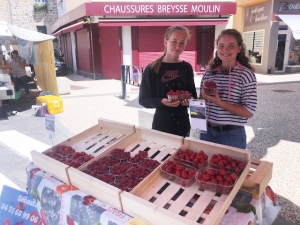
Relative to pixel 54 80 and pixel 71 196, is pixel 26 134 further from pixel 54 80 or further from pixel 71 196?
pixel 71 196

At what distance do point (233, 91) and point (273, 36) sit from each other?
13.3m

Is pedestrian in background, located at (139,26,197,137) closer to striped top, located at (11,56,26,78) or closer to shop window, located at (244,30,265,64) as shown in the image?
striped top, located at (11,56,26,78)

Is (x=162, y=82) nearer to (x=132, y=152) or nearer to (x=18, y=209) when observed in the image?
(x=132, y=152)

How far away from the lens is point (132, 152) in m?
1.96

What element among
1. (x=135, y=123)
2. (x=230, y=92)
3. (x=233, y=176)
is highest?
(x=230, y=92)

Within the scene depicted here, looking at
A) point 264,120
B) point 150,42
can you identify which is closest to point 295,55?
A: point 150,42

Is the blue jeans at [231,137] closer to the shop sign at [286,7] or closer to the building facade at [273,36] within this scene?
the building facade at [273,36]

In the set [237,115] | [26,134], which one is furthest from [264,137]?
[26,134]

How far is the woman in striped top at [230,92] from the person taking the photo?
1798mm

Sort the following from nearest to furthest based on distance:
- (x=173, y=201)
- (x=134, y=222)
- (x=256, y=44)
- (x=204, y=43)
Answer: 1. (x=134, y=222)
2. (x=173, y=201)
3. (x=204, y=43)
4. (x=256, y=44)

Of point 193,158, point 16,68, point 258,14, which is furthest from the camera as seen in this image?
point 258,14

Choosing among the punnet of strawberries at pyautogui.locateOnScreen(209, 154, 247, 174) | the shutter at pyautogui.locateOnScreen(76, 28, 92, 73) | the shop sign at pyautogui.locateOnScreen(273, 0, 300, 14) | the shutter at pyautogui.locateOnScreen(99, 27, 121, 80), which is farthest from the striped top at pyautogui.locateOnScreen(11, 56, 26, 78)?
the shop sign at pyautogui.locateOnScreen(273, 0, 300, 14)

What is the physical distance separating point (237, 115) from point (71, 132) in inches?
167

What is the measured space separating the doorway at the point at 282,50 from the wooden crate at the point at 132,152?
13.8 metres
